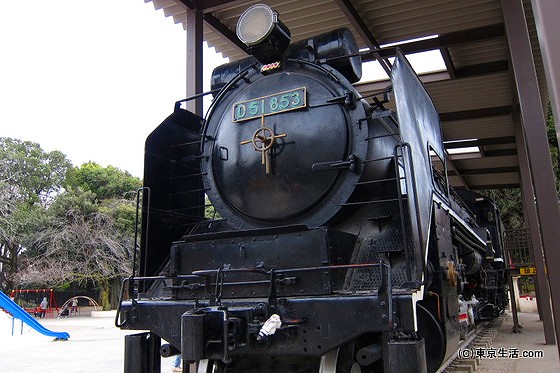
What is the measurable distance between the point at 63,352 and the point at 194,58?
728 cm

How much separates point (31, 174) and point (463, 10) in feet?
88.6

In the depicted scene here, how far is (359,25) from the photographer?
6531 millimetres

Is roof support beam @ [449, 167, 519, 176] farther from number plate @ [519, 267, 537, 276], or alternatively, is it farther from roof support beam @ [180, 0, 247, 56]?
roof support beam @ [180, 0, 247, 56]

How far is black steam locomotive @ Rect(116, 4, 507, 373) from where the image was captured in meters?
2.63

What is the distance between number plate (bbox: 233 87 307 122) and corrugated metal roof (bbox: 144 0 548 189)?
7.59ft

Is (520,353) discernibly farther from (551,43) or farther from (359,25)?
(551,43)

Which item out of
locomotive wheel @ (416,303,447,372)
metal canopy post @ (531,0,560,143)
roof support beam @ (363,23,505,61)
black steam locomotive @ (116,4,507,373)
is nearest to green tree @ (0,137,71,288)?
roof support beam @ (363,23,505,61)

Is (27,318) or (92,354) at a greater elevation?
(27,318)

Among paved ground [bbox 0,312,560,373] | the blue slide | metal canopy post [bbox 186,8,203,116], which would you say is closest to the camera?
metal canopy post [bbox 186,8,203,116]

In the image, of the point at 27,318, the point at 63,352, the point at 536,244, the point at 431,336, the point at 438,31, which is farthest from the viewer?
the point at 27,318

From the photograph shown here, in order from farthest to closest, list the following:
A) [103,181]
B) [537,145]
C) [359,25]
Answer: [103,181] → [359,25] → [537,145]

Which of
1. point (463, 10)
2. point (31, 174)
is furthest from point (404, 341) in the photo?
point (31, 174)

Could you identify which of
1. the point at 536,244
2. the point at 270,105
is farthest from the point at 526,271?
the point at 270,105

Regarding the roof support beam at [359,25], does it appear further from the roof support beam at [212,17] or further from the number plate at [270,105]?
the number plate at [270,105]
